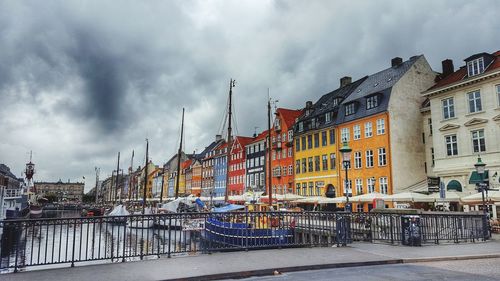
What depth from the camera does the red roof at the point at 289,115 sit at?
2574 inches

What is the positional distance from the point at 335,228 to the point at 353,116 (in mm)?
35948

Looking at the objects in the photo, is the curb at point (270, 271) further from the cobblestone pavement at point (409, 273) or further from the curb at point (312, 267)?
the cobblestone pavement at point (409, 273)

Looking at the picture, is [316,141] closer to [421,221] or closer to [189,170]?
[421,221]

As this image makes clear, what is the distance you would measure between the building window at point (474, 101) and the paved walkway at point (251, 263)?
23.5 metres

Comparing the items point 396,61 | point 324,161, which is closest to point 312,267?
point 324,161

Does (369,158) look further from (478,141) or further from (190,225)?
(190,225)

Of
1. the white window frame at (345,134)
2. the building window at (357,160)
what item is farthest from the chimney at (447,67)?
the building window at (357,160)

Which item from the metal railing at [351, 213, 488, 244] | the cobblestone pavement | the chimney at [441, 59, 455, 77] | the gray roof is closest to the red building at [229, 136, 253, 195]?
the gray roof

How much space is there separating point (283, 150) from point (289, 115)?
6.40 metres

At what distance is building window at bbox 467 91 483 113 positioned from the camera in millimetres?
35125

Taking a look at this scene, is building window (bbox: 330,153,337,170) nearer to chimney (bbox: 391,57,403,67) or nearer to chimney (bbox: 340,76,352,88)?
chimney (bbox: 391,57,403,67)

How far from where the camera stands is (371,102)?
4734 cm

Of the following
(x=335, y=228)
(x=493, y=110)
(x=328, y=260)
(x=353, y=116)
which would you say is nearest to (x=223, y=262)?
(x=328, y=260)

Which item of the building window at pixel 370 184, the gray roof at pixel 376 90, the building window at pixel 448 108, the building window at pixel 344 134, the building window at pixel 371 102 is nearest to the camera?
the building window at pixel 448 108
